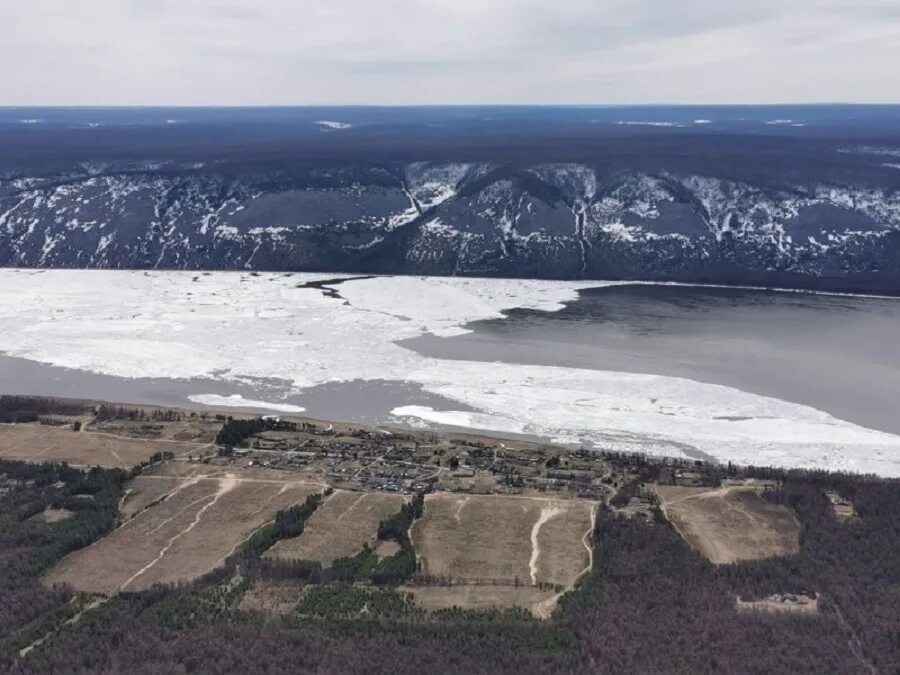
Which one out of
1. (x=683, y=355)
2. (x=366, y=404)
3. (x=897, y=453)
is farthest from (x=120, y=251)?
(x=897, y=453)


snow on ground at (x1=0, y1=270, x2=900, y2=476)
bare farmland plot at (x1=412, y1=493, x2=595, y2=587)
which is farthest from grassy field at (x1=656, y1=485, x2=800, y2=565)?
snow on ground at (x1=0, y1=270, x2=900, y2=476)

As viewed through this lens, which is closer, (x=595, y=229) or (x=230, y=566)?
(x=230, y=566)

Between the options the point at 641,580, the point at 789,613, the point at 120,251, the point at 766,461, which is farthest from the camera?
the point at 120,251

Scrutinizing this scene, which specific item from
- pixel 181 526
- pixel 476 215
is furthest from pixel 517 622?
pixel 476 215

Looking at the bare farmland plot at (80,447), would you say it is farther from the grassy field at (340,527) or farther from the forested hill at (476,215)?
the forested hill at (476,215)

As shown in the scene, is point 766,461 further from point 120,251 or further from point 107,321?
point 120,251
